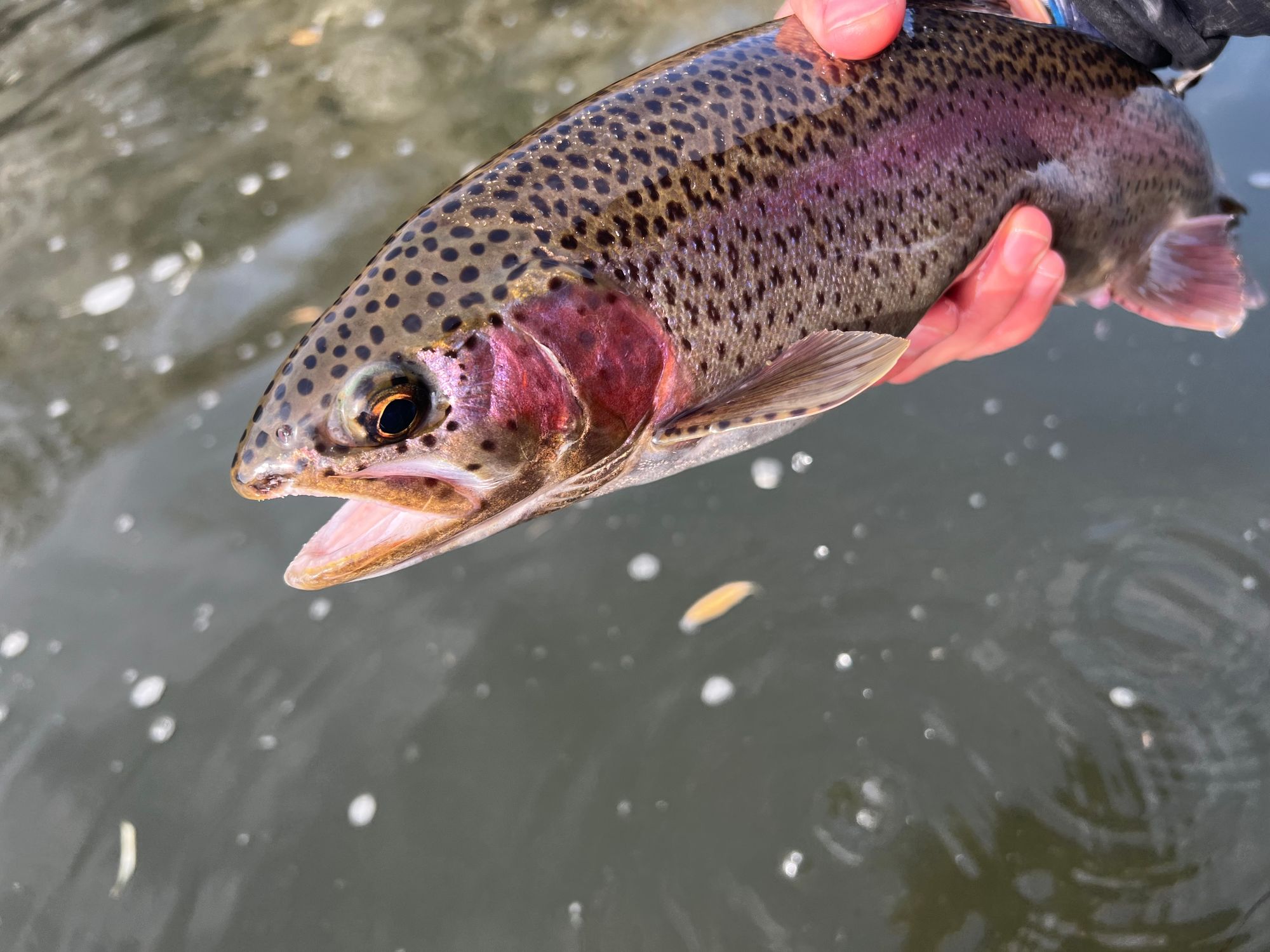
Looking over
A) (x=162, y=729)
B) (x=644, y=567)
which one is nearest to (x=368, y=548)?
(x=644, y=567)

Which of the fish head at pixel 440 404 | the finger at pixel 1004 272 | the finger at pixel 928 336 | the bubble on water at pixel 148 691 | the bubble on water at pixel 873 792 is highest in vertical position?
the fish head at pixel 440 404

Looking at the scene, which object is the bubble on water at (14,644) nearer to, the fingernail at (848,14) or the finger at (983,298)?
the finger at (983,298)

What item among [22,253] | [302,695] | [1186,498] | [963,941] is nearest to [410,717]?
[302,695]

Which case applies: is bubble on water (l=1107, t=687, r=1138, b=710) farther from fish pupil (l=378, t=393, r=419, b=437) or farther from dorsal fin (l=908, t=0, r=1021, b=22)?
fish pupil (l=378, t=393, r=419, b=437)

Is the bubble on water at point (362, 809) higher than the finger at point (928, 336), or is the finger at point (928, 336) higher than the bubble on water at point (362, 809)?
the finger at point (928, 336)

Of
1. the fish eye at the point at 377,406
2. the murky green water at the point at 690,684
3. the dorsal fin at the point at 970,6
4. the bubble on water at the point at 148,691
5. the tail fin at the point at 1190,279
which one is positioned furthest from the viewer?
the bubble on water at the point at 148,691

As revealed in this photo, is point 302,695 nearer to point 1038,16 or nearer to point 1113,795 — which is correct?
point 1113,795

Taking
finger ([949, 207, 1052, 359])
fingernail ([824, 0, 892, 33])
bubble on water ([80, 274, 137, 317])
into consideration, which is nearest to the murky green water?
bubble on water ([80, 274, 137, 317])

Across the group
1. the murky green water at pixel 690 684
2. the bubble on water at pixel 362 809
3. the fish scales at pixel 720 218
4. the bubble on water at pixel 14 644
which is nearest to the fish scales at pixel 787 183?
the fish scales at pixel 720 218
